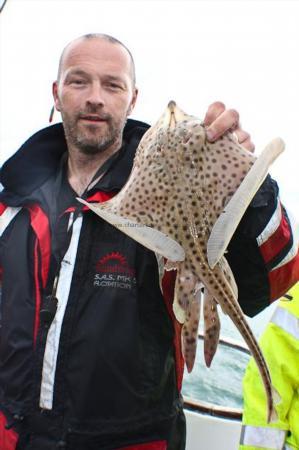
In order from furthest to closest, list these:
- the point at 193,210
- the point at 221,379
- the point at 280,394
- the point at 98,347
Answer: the point at 221,379 → the point at 280,394 → the point at 98,347 → the point at 193,210

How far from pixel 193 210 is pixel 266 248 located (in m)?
0.49

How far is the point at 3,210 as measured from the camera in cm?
286

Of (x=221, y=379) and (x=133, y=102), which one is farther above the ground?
(x=133, y=102)

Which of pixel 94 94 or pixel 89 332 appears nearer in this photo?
pixel 89 332

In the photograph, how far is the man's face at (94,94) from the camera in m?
2.75

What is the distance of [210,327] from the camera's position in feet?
5.02

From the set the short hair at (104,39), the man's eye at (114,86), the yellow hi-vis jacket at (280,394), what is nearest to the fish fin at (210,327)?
the yellow hi-vis jacket at (280,394)

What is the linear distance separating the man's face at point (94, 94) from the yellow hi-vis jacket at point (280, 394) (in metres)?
1.71

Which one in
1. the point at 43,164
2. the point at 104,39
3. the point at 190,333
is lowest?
the point at 43,164

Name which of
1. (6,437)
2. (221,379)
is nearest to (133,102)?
(6,437)

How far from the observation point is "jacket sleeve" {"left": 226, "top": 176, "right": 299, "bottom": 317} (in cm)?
186

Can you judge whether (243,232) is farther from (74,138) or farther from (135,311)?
(74,138)

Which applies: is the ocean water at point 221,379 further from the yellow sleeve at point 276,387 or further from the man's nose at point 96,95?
the man's nose at point 96,95

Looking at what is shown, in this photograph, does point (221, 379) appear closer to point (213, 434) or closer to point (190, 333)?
point (213, 434)
